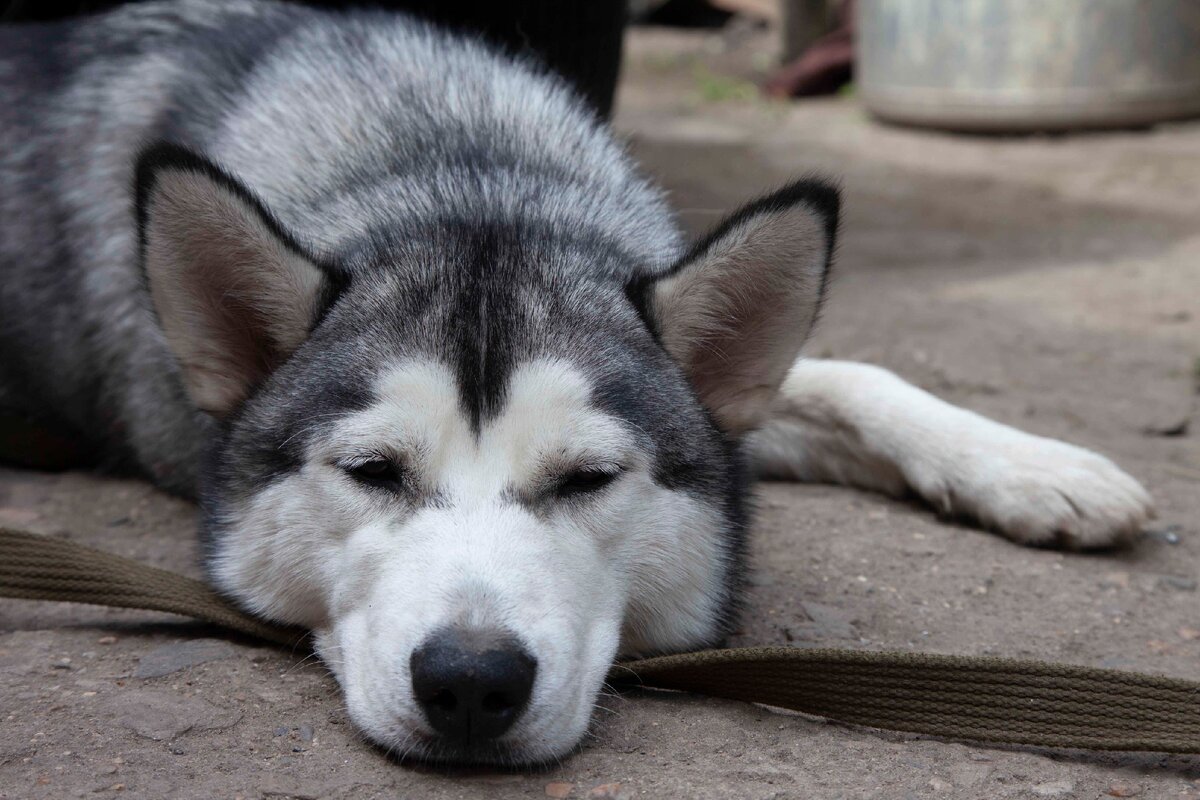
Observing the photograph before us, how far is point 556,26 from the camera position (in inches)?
218

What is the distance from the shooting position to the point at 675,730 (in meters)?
2.74

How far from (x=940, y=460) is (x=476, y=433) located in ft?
6.01

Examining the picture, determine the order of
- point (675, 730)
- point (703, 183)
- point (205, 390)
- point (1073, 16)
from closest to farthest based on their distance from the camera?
point (675, 730), point (205, 390), point (703, 183), point (1073, 16)

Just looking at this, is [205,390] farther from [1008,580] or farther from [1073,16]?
[1073,16]

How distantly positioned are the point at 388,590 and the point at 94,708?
71cm

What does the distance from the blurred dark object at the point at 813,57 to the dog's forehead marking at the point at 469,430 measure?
1039 centimetres

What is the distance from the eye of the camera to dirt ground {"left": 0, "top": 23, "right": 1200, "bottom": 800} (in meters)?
2.51

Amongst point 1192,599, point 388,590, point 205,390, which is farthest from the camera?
point 1192,599

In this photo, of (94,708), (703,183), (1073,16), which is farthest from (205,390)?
(1073,16)

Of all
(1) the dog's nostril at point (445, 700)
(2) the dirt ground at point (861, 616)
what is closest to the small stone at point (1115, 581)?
(2) the dirt ground at point (861, 616)

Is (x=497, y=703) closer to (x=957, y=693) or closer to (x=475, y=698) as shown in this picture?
(x=475, y=698)

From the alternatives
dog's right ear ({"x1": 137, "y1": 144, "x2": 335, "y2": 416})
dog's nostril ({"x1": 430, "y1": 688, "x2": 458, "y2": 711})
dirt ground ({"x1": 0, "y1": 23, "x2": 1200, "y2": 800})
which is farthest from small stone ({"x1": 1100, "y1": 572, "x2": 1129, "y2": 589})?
dog's right ear ({"x1": 137, "y1": 144, "x2": 335, "y2": 416})

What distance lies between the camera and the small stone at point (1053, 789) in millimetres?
2518

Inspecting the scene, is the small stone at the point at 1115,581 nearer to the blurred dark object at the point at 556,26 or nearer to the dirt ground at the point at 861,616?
the dirt ground at the point at 861,616
